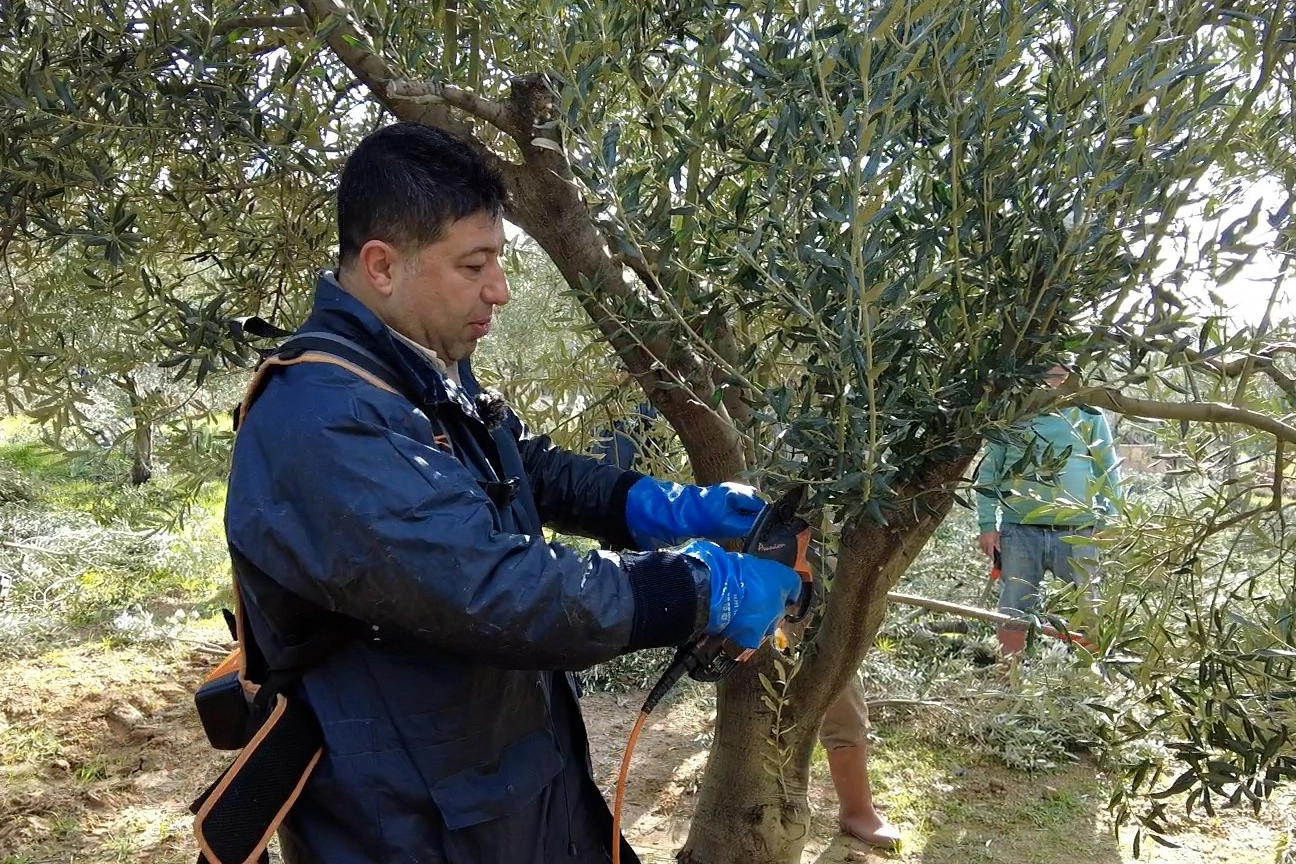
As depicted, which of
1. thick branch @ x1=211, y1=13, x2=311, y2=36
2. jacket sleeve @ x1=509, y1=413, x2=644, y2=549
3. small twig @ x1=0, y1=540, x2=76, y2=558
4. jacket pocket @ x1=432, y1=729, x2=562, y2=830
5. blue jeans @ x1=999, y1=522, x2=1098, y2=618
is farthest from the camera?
small twig @ x1=0, y1=540, x2=76, y2=558

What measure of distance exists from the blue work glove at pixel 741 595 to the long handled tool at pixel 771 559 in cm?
5

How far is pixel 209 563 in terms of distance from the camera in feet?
26.2

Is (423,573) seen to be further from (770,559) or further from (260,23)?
(260,23)

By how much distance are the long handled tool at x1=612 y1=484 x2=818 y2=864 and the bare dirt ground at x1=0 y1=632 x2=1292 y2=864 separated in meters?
2.32

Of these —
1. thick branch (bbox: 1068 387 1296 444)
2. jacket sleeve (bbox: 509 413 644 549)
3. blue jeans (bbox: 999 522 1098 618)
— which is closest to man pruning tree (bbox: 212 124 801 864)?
jacket sleeve (bbox: 509 413 644 549)

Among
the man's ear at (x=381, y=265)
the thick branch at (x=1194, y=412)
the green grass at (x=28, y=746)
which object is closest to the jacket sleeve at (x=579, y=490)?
the man's ear at (x=381, y=265)

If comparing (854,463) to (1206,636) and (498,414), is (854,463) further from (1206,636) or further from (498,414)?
(1206,636)

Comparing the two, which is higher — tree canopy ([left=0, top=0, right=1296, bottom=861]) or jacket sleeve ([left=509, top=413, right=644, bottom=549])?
tree canopy ([left=0, top=0, right=1296, bottom=861])

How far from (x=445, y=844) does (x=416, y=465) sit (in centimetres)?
74

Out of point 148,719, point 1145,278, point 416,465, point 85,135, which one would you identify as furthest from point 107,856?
point 1145,278

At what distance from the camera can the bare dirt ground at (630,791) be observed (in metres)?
4.29

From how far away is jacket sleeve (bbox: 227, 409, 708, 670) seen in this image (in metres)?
1.61

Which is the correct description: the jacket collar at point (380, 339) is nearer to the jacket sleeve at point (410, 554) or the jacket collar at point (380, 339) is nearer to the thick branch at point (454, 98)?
the jacket sleeve at point (410, 554)

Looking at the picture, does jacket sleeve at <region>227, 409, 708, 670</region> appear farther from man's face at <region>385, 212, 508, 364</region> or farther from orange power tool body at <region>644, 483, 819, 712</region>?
man's face at <region>385, 212, 508, 364</region>
